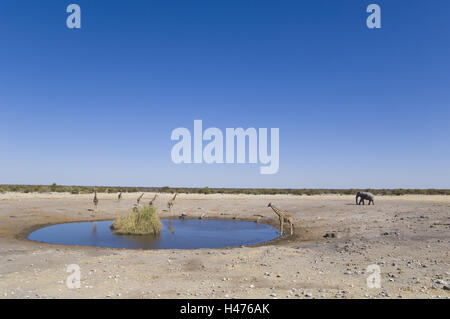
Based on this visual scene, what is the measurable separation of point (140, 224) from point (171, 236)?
2.70 meters

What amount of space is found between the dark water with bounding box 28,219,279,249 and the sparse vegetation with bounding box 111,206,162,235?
28.6 inches

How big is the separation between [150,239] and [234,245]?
597 centimetres

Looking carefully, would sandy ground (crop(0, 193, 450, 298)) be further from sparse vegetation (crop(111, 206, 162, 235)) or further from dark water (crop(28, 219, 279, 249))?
sparse vegetation (crop(111, 206, 162, 235))

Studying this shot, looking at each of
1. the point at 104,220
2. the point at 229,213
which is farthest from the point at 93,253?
the point at 229,213

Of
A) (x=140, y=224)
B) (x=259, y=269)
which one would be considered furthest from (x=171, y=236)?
(x=259, y=269)

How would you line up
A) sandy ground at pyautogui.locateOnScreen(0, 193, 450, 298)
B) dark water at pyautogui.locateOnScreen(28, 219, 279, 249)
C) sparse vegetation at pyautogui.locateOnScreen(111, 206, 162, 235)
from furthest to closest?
sparse vegetation at pyautogui.locateOnScreen(111, 206, 162, 235), dark water at pyautogui.locateOnScreen(28, 219, 279, 249), sandy ground at pyautogui.locateOnScreen(0, 193, 450, 298)

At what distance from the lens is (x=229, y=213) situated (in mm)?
35406

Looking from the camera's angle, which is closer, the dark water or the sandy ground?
the sandy ground

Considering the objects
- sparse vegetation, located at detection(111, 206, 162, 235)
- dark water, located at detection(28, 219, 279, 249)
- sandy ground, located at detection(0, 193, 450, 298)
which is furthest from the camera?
sparse vegetation, located at detection(111, 206, 162, 235)

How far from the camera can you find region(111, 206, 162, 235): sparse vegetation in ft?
75.9

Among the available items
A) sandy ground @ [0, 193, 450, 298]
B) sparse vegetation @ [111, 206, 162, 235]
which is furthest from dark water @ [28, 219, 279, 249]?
sandy ground @ [0, 193, 450, 298]

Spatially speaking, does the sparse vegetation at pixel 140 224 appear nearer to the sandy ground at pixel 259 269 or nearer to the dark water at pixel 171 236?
the dark water at pixel 171 236

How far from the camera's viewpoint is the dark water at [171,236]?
1945 centimetres

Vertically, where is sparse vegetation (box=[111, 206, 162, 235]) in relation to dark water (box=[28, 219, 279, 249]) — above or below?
above
